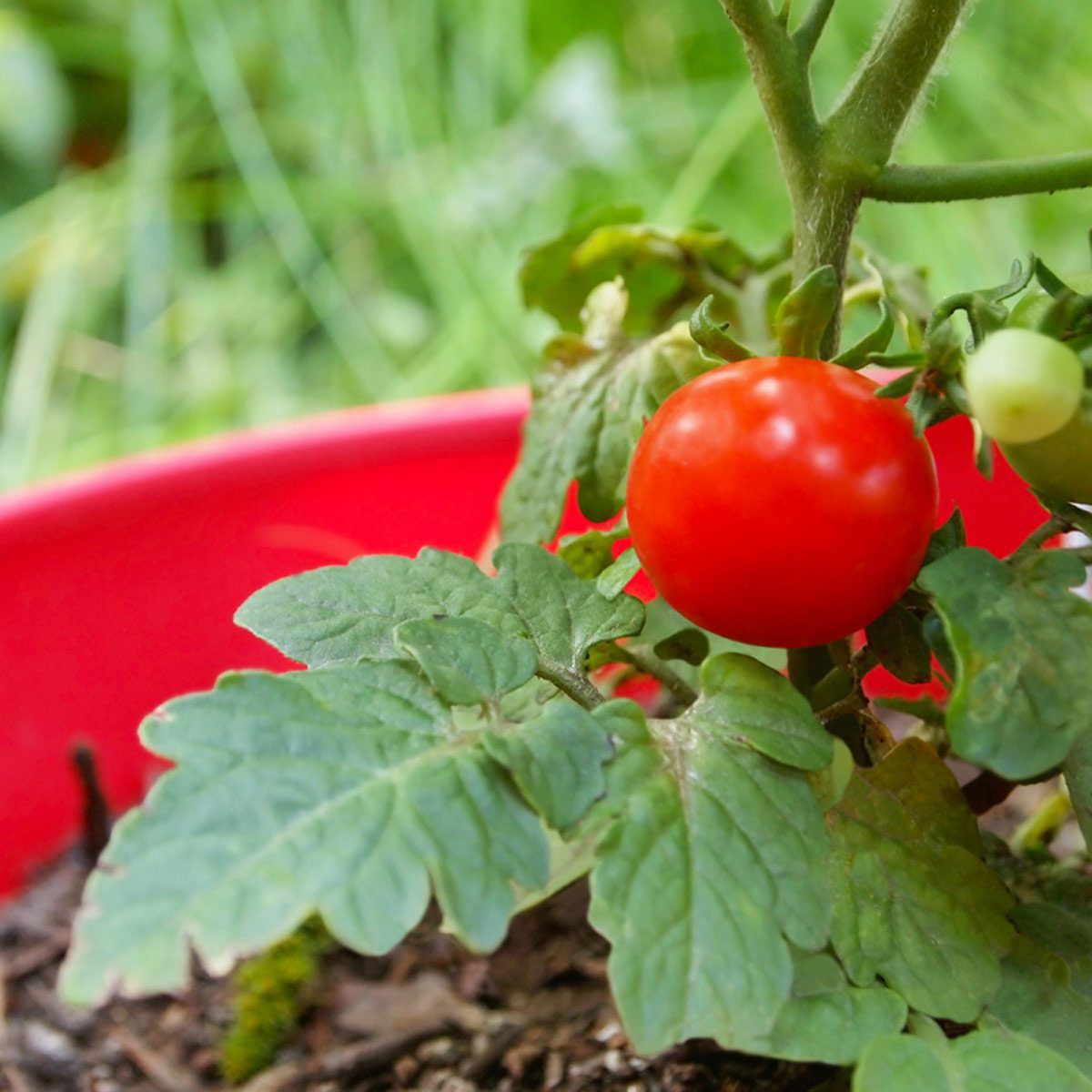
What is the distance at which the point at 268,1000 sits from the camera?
2.54 feet

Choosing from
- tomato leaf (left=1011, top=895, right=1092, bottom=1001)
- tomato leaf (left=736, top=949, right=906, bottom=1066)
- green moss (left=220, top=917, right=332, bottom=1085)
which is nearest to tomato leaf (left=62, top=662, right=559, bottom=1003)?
tomato leaf (left=736, top=949, right=906, bottom=1066)

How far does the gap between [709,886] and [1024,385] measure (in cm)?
17

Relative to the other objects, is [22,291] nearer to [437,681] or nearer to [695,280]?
[695,280]

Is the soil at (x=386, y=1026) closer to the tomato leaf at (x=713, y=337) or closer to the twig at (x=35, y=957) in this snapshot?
the twig at (x=35, y=957)

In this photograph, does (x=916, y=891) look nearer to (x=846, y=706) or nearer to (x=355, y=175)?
(x=846, y=706)

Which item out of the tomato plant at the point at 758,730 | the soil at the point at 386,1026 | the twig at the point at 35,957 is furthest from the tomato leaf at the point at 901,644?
the twig at the point at 35,957

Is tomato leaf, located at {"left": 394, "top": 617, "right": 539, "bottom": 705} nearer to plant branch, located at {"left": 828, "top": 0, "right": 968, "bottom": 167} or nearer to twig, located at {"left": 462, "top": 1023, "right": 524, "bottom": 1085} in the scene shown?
plant branch, located at {"left": 828, "top": 0, "right": 968, "bottom": 167}

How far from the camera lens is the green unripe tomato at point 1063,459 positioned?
388 millimetres

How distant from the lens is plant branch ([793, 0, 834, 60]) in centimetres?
47

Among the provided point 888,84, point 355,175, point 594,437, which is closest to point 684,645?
point 594,437

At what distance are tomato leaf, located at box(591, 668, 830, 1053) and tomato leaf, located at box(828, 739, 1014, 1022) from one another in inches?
1.7

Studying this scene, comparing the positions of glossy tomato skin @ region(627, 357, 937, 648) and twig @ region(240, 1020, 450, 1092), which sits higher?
glossy tomato skin @ region(627, 357, 937, 648)

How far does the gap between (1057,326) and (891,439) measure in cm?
6

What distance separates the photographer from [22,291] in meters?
1.76
